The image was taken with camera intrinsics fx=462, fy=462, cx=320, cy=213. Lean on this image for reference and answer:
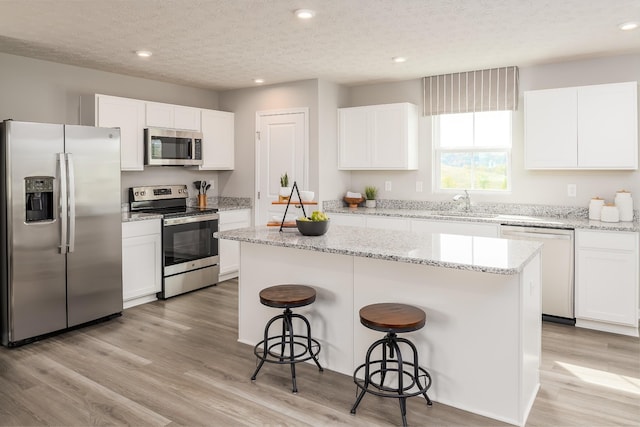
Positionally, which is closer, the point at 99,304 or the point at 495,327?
the point at 495,327

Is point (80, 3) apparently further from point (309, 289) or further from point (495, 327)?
point (495, 327)

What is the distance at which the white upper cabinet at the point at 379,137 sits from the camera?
5137mm

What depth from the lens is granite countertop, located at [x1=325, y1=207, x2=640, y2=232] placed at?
12.7ft

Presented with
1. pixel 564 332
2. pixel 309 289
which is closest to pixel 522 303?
pixel 309 289

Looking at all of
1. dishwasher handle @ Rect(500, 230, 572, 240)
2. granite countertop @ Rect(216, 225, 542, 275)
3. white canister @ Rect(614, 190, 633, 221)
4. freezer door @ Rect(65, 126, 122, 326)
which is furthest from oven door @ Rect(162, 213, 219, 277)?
white canister @ Rect(614, 190, 633, 221)

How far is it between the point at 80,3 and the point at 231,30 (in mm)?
1014

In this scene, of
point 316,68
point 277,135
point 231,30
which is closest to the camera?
point 231,30

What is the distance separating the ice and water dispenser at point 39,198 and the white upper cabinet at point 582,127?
13.7 feet

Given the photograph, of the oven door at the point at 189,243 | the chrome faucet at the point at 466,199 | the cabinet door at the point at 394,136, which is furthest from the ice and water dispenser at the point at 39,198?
the chrome faucet at the point at 466,199

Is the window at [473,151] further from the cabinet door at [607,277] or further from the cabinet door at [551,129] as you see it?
the cabinet door at [607,277]

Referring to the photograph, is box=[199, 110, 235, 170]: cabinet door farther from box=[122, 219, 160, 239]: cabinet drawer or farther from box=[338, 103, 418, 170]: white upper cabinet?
box=[338, 103, 418, 170]: white upper cabinet

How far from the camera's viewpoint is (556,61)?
4398 millimetres

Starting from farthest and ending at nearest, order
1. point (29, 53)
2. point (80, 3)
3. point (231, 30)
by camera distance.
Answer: point (29, 53) → point (231, 30) → point (80, 3)

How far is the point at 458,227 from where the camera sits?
4484 millimetres
